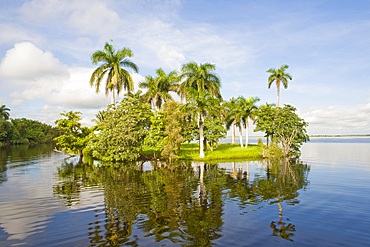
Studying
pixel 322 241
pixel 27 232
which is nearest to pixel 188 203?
pixel 322 241

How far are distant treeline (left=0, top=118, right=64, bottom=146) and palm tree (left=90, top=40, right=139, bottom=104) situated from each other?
74.5 m

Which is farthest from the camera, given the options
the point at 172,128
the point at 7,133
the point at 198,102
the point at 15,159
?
the point at 7,133

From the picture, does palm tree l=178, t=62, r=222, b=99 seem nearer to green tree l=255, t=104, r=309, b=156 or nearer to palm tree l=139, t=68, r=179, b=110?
palm tree l=139, t=68, r=179, b=110

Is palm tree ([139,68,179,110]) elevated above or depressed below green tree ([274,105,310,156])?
above

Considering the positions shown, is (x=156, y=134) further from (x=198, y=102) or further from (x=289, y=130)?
(x=289, y=130)

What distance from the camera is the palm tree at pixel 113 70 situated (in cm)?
3644

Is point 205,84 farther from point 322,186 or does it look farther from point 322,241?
point 322,241

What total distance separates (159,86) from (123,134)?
64.9 ft

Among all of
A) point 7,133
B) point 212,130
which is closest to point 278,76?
point 212,130

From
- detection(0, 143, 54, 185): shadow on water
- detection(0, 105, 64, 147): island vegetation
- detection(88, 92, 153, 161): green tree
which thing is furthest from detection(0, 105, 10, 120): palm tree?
detection(88, 92, 153, 161): green tree

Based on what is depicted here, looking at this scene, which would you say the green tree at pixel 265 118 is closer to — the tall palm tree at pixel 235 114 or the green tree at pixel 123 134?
the tall palm tree at pixel 235 114

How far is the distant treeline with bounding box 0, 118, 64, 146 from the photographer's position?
10100 cm

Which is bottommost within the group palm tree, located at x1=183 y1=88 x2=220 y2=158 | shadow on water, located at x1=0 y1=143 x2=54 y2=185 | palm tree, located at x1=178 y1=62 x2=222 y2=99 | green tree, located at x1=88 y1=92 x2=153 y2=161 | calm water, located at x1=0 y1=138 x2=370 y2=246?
calm water, located at x1=0 y1=138 x2=370 y2=246

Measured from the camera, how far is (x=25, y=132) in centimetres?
12162
